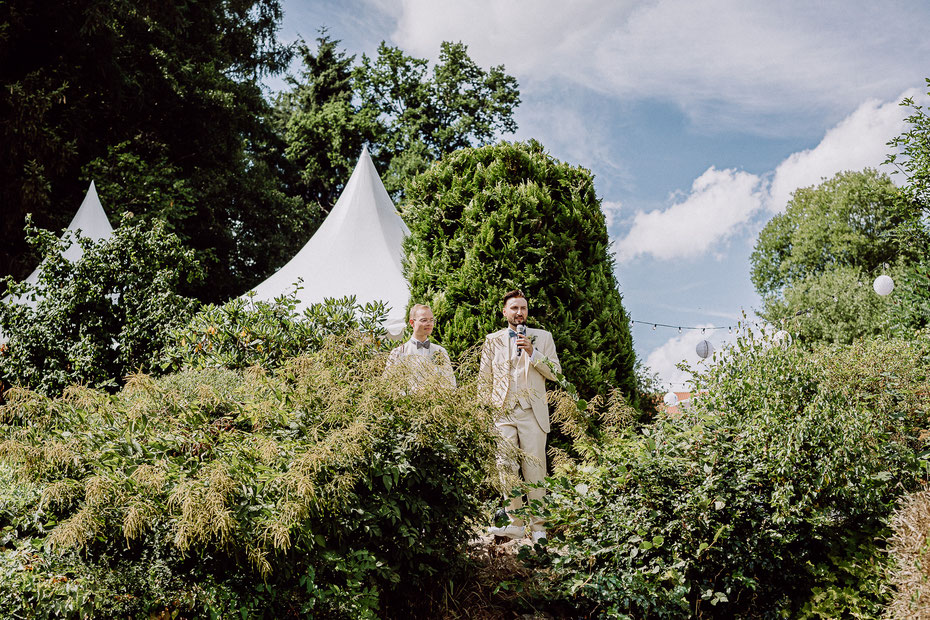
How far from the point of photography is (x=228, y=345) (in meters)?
7.00

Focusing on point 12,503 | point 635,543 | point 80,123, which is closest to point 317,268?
point 12,503

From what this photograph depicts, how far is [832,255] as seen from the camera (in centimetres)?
2647

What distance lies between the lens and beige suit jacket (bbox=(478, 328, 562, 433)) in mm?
5145

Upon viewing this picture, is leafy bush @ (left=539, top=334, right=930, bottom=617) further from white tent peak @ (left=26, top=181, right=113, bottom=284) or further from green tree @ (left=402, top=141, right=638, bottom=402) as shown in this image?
white tent peak @ (left=26, top=181, right=113, bottom=284)

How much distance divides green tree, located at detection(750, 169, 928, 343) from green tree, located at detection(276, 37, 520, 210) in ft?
40.6

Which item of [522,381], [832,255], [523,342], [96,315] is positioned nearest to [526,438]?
[522,381]

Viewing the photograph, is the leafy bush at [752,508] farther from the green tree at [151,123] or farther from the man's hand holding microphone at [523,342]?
the green tree at [151,123]

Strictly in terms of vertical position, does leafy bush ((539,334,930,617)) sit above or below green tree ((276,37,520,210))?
below

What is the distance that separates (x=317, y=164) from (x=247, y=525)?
80.3 ft

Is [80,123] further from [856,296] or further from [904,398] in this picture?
[856,296]

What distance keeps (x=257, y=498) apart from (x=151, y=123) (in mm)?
19700

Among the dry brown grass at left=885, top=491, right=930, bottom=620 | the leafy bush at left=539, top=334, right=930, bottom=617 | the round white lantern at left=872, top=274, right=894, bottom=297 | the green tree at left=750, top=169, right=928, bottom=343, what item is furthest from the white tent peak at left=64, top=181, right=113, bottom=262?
the green tree at left=750, top=169, right=928, bottom=343

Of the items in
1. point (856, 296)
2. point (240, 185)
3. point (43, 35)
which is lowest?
point (856, 296)

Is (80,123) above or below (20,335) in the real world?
above
